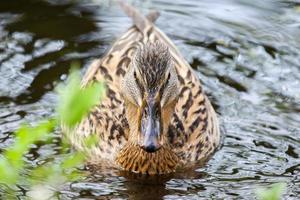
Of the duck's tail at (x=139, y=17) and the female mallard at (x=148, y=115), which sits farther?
the duck's tail at (x=139, y=17)

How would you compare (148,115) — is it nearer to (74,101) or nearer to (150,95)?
(150,95)

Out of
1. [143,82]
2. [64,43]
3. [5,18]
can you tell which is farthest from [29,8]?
[143,82]

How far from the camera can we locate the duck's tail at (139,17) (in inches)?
372

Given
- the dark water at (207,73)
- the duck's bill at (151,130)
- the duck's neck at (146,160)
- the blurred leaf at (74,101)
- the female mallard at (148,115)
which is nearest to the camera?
the blurred leaf at (74,101)

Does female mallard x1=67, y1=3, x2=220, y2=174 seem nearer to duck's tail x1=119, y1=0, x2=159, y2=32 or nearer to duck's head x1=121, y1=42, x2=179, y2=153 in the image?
duck's head x1=121, y1=42, x2=179, y2=153

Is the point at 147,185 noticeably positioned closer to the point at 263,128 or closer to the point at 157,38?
the point at 263,128

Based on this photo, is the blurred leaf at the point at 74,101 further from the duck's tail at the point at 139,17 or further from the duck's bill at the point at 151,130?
the duck's tail at the point at 139,17

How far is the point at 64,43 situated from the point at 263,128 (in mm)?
2552

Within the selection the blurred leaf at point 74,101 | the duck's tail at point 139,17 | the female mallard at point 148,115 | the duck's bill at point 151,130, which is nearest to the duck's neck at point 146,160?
the female mallard at point 148,115

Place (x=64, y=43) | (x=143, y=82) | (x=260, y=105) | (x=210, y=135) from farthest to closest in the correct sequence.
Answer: (x=64, y=43), (x=260, y=105), (x=210, y=135), (x=143, y=82)

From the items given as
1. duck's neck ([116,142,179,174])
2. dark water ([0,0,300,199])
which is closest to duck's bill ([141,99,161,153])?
dark water ([0,0,300,199])

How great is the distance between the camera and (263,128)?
27.7 feet

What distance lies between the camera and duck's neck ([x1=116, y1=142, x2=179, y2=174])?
7754 mm

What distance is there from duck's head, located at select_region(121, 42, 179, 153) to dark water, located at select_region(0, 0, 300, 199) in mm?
530
